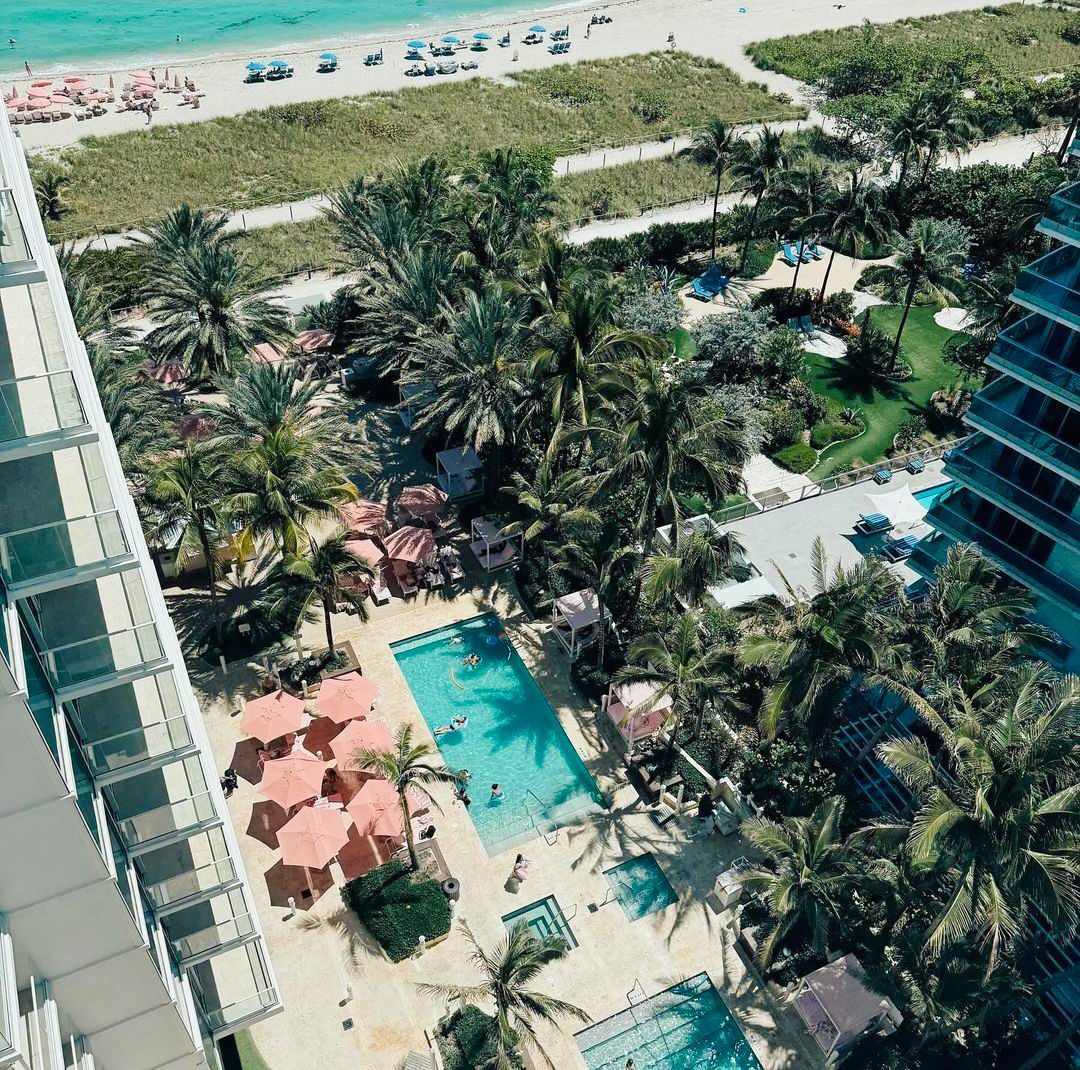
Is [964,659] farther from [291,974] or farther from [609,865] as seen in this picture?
[291,974]

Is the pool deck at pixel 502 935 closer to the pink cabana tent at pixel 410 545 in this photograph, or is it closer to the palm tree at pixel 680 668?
the palm tree at pixel 680 668

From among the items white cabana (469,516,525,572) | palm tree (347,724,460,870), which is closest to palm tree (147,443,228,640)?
palm tree (347,724,460,870)

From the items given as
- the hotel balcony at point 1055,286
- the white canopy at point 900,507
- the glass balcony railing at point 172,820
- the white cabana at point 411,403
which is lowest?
the glass balcony railing at point 172,820

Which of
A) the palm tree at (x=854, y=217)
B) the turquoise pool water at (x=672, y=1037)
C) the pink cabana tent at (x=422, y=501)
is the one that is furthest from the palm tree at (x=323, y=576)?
the palm tree at (x=854, y=217)

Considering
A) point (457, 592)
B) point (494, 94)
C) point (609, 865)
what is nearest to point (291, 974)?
point (609, 865)

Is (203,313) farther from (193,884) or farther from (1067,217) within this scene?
(1067,217)
